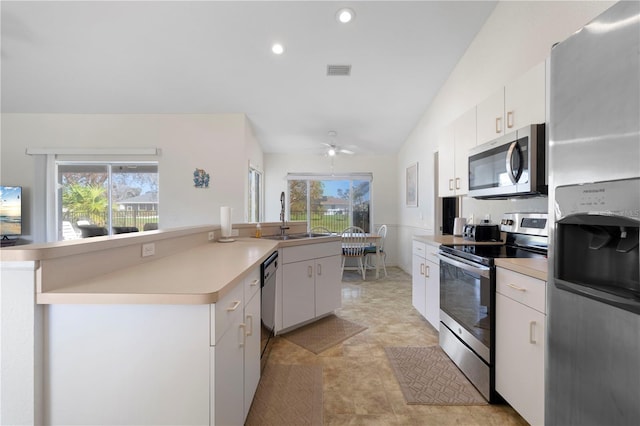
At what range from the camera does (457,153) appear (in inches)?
105

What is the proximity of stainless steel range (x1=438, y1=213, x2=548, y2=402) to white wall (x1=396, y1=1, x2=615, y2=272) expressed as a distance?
21 cm

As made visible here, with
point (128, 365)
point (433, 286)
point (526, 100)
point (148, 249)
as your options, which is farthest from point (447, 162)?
point (128, 365)

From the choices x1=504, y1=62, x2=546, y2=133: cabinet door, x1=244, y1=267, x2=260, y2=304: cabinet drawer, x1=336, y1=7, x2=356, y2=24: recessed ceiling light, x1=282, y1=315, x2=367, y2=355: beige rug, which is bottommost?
x1=282, y1=315, x2=367, y2=355: beige rug

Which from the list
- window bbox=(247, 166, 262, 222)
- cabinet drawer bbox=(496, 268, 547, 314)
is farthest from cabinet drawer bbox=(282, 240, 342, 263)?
window bbox=(247, 166, 262, 222)

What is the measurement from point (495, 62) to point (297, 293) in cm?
280

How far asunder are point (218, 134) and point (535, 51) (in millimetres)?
→ 3778

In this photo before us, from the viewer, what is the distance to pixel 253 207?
17.2 feet

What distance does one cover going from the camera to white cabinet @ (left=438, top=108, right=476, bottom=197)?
2481 millimetres

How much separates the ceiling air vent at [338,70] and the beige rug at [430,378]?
3.03 meters

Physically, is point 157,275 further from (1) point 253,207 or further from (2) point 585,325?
(1) point 253,207

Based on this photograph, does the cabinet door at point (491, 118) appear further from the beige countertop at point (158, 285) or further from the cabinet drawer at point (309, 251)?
the beige countertop at point (158, 285)

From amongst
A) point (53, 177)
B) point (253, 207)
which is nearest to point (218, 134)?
point (253, 207)

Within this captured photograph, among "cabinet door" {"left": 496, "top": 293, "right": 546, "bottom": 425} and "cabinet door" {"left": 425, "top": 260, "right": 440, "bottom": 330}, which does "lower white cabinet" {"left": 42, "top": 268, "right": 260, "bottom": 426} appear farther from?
"cabinet door" {"left": 425, "top": 260, "right": 440, "bottom": 330}

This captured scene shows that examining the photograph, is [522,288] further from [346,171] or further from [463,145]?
[346,171]
